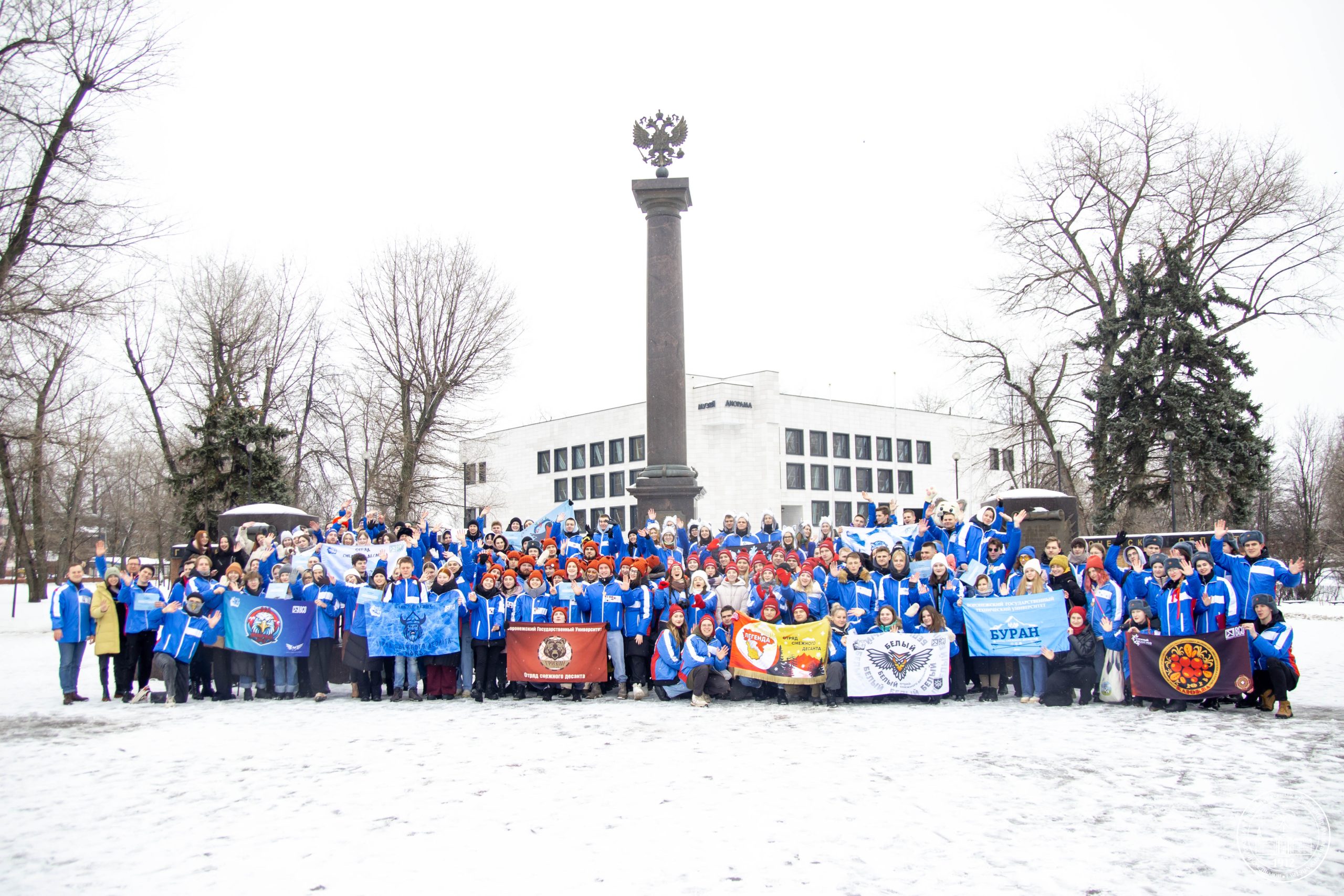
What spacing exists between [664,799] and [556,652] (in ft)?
17.6

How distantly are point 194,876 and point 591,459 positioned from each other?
2690 inches

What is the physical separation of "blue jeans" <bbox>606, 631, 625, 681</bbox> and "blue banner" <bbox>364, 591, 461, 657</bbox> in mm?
1859

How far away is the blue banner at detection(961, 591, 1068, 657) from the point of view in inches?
433

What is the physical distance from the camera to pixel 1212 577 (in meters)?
10.5

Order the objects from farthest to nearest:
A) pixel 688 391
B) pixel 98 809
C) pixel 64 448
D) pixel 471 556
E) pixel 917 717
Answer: pixel 688 391, pixel 64 448, pixel 471 556, pixel 917 717, pixel 98 809

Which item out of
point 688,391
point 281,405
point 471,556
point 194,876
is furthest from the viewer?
point 688,391

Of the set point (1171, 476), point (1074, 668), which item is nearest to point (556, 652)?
point (1074, 668)

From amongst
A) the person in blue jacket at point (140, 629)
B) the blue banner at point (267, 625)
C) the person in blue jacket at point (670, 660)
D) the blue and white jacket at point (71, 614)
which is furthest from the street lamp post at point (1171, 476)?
the blue and white jacket at point (71, 614)

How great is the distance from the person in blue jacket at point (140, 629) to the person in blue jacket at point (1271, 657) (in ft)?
41.2

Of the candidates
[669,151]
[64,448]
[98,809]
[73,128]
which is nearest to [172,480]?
[64,448]

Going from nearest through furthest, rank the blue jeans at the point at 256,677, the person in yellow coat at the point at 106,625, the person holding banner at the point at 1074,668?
the person holding banner at the point at 1074,668 → the person in yellow coat at the point at 106,625 → the blue jeans at the point at 256,677

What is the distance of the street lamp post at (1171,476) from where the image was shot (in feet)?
93.9

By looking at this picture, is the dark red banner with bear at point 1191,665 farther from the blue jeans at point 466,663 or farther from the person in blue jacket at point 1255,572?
the blue jeans at point 466,663

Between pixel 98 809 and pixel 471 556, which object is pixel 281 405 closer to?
pixel 471 556
